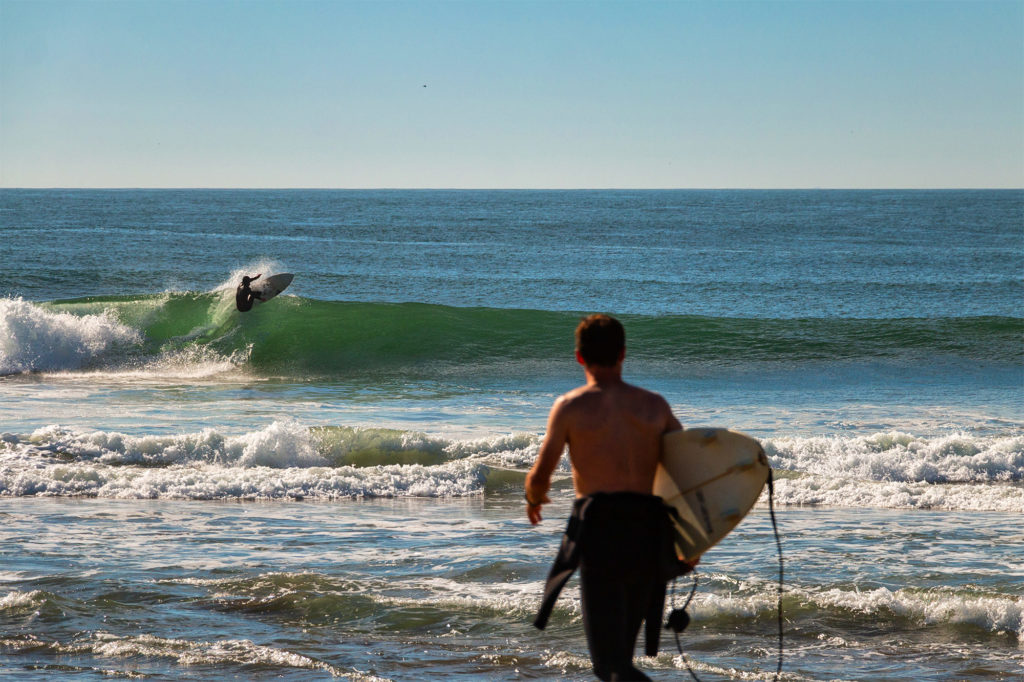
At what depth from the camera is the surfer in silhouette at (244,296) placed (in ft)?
75.3

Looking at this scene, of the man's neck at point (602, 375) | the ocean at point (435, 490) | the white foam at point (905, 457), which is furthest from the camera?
the white foam at point (905, 457)

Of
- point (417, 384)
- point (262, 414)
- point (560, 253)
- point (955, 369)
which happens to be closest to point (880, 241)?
point (560, 253)

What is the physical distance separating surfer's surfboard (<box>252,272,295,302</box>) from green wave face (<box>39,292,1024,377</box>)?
12.2 inches

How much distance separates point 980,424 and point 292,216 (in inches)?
3234

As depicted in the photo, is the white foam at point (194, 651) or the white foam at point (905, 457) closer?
the white foam at point (194, 651)

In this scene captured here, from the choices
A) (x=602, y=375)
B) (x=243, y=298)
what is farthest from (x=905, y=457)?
(x=243, y=298)

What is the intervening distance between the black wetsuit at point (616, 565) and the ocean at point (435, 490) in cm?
71

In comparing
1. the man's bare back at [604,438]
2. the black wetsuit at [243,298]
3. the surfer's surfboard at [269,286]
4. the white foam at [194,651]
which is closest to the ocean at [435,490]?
the white foam at [194,651]

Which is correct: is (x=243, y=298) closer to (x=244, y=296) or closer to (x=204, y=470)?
(x=244, y=296)

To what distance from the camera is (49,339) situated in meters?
19.0

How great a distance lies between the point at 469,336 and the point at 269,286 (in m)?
5.39

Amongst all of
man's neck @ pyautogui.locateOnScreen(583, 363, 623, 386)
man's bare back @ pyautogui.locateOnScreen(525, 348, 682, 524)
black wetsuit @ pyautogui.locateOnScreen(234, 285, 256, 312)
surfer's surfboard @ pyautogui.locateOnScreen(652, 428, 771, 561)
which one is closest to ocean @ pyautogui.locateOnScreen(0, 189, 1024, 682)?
black wetsuit @ pyautogui.locateOnScreen(234, 285, 256, 312)

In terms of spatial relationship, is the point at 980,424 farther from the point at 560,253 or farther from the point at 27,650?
the point at 560,253

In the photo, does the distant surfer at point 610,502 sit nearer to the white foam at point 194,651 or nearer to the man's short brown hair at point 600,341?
the man's short brown hair at point 600,341
